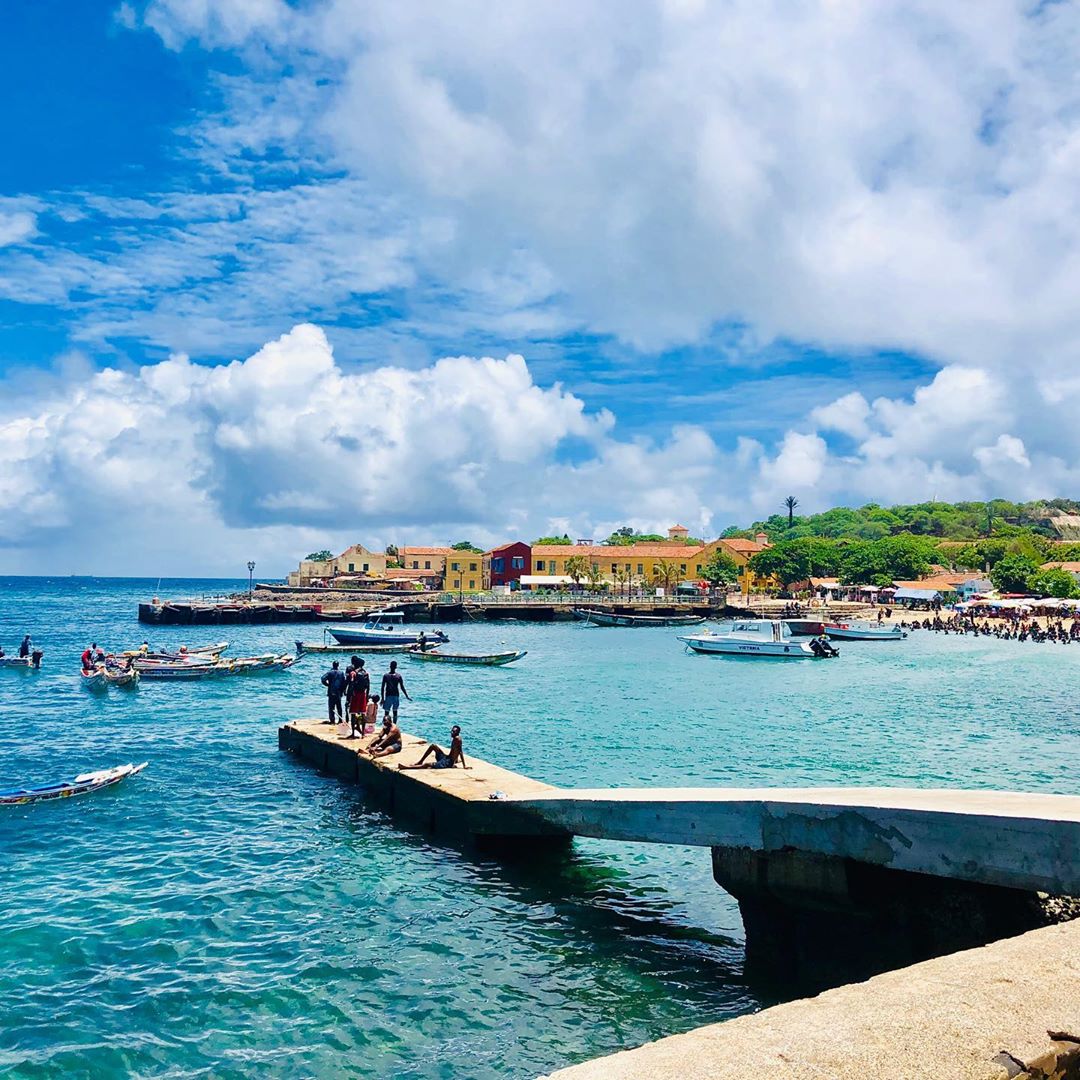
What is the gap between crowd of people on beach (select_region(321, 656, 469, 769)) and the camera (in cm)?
1791

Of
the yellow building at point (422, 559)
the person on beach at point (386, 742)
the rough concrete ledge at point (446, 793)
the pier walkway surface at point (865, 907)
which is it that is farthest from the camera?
the yellow building at point (422, 559)

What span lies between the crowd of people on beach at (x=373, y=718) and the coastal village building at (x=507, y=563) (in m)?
96.5

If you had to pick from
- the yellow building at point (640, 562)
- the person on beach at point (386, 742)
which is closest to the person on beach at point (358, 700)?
the person on beach at point (386, 742)

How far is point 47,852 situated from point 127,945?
5.12 metres

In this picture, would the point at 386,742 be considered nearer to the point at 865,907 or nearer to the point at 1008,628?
the point at 865,907

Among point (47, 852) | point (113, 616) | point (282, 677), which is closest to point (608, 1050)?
point (47, 852)

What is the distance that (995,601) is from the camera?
9375 centimetres

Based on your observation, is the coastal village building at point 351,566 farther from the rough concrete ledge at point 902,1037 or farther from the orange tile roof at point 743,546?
the rough concrete ledge at point 902,1037

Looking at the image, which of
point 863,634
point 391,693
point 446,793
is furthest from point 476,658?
point 863,634

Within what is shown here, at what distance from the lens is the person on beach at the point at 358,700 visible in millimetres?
→ 21891

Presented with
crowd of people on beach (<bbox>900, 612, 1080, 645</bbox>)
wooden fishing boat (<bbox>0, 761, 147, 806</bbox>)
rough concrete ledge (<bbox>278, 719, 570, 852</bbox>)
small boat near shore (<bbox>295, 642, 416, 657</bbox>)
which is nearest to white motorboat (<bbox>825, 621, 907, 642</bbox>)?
crowd of people on beach (<bbox>900, 612, 1080, 645</bbox>)

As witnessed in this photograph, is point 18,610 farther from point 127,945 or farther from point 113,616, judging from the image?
point 127,945

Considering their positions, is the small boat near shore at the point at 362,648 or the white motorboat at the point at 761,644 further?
the white motorboat at the point at 761,644

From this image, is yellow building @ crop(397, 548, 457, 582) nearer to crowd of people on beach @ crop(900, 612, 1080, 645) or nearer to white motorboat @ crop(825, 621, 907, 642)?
crowd of people on beach @ crop(900, 612, 1080, 645)
